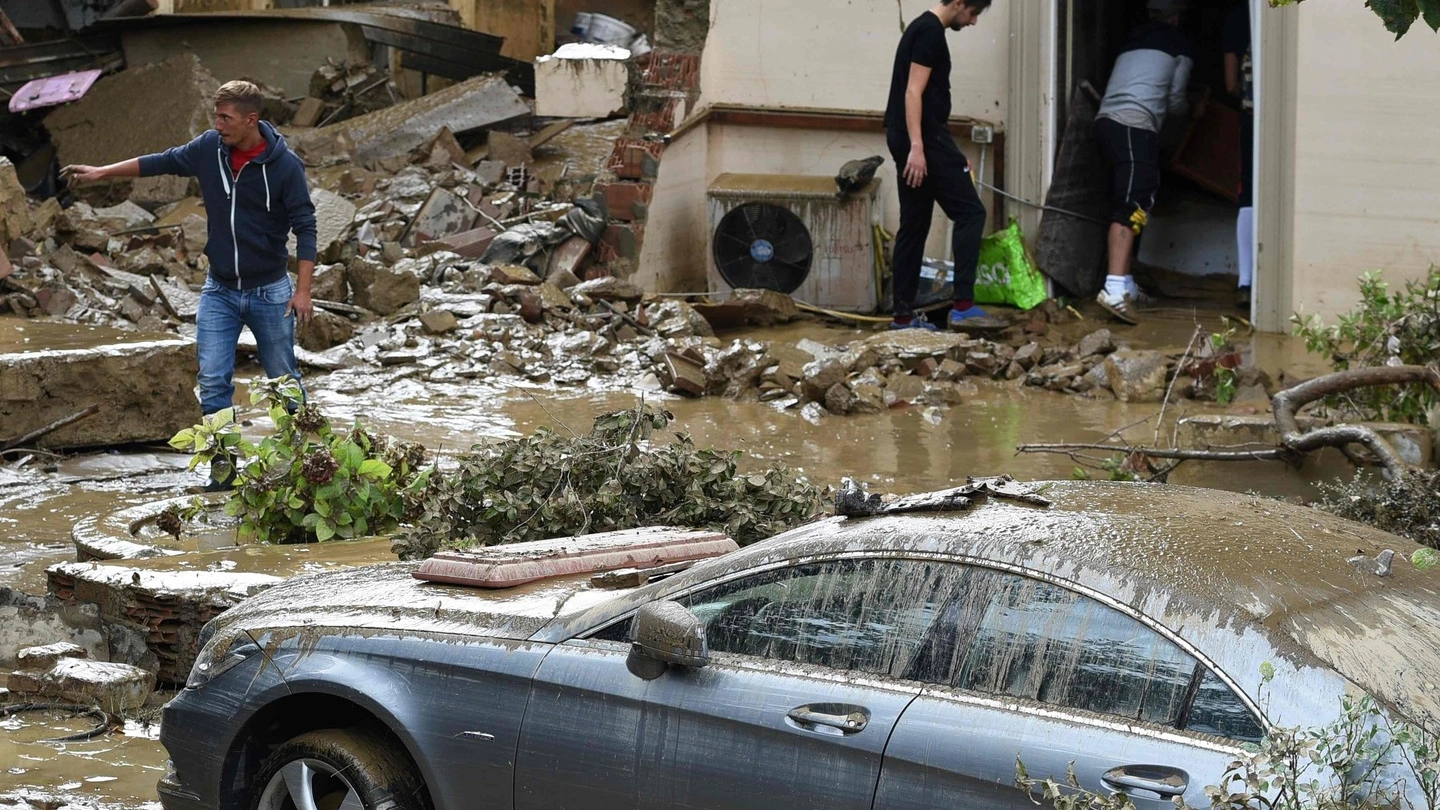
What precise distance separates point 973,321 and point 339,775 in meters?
8.50

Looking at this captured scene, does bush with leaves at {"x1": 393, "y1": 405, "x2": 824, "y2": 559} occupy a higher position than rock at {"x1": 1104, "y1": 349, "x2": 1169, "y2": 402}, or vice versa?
bush with leaves at {"x1": 393, "y1": 405, "x2": 824, "y2": 559}

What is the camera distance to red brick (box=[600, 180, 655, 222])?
12773mm

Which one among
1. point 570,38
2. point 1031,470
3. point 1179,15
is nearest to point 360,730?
point 1031,470

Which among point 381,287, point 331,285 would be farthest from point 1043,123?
point 331,285

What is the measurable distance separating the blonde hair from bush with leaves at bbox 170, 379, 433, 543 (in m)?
Answer: 1.54

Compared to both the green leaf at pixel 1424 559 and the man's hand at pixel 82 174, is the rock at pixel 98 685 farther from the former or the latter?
the green leaf at pixel 1424 559

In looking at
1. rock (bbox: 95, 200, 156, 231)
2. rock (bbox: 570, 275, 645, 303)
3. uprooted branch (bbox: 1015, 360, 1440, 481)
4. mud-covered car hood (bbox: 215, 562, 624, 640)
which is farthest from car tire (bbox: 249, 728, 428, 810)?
rock (bbox: 95, 200, 156, 231)

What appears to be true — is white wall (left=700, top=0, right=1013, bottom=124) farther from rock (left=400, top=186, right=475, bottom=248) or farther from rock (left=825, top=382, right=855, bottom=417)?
rock (left=825, top=382, right=855, bottom=417)

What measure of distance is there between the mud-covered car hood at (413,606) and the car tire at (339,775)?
0.26 metres

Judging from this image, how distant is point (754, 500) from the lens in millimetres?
5555

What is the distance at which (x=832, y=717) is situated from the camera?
118 inches

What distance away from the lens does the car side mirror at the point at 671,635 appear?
312 cm

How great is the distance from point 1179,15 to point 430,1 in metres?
11.4

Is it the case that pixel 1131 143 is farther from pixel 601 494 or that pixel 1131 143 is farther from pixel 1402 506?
pixel 601 494
